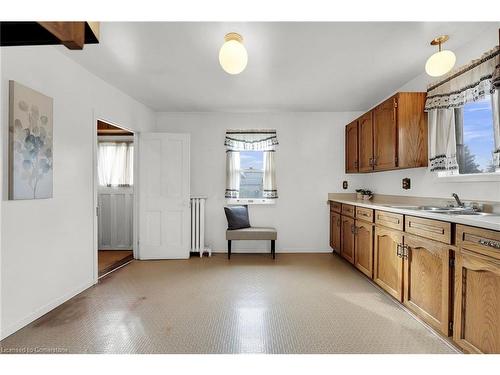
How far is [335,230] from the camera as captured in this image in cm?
429

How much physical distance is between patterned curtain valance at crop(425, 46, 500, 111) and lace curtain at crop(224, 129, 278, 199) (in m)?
2.36

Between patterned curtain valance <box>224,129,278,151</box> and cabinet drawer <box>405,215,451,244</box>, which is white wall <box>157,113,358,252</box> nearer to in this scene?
patterned curtain valance <box>224,129,278,151</box>

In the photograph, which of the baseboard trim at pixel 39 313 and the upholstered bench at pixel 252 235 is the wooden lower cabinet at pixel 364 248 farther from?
the baseboard trim at pixel 39 313

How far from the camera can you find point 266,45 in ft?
7.94

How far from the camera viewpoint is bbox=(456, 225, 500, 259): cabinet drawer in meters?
1.48

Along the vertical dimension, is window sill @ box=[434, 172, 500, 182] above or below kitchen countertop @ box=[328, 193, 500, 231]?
above

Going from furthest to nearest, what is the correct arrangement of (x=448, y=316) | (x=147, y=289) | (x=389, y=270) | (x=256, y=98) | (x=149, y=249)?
(x=149, y=249) < (x=256, y=98) < (x=147, y=289) < (x=389, y=270) < (x=448, y=316)

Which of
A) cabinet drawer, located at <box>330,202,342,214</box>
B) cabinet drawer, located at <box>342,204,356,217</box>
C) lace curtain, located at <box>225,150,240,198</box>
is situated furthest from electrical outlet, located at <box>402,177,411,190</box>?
lace curtain, located at <box>225,150,240,198</box>

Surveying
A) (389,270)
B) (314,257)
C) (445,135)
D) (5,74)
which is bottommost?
(314,257)

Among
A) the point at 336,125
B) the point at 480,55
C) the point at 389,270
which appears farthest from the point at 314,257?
the point at 480,55

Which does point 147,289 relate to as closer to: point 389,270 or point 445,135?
point 389,270

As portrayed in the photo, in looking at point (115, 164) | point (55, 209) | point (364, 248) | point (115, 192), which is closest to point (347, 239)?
point (364, 248)

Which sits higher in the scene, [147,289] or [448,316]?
[448,316]

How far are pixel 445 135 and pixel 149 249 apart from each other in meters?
4.09
